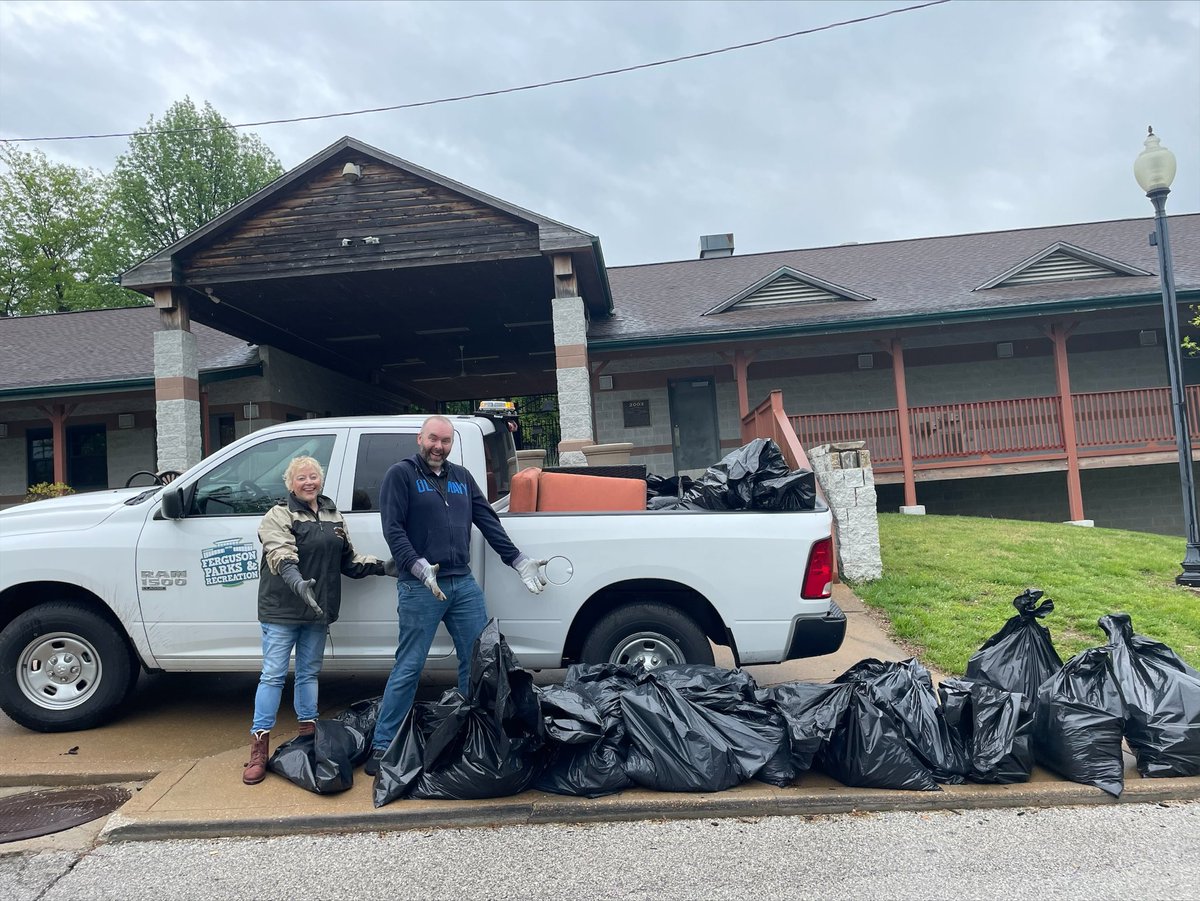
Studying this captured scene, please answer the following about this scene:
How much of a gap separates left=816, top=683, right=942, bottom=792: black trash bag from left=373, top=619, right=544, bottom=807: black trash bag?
154 centimetres

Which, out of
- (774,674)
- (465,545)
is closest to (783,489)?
(774,674)

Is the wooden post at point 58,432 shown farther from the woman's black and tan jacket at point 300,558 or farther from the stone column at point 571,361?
the woman's black and tan jacket at point 300,558

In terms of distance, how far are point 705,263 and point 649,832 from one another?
700 inches

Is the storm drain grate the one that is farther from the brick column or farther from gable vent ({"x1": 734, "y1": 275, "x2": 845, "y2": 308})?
gable vent ({"x1": 734, "y1": 275, "x2": 845, "y2": 308})

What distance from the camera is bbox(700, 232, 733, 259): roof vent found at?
75.1 ft

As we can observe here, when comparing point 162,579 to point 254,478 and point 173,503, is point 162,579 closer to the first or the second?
point 173,503

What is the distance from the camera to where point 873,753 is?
394cm

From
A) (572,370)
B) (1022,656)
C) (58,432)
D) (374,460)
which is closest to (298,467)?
(374,460)

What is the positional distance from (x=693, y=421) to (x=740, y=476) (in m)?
11.3

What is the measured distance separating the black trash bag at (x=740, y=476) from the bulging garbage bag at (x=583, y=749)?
160cm

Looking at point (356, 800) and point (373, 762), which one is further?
point (373, 762)

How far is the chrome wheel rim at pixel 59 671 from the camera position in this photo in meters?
4.87

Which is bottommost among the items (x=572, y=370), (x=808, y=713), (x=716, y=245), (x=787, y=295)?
(x=808, y=713)

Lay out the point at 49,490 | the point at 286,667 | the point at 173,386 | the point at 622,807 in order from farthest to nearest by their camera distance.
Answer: the point at 49,490
the point at 173,386
the point at 286,667
the point at 622,807
